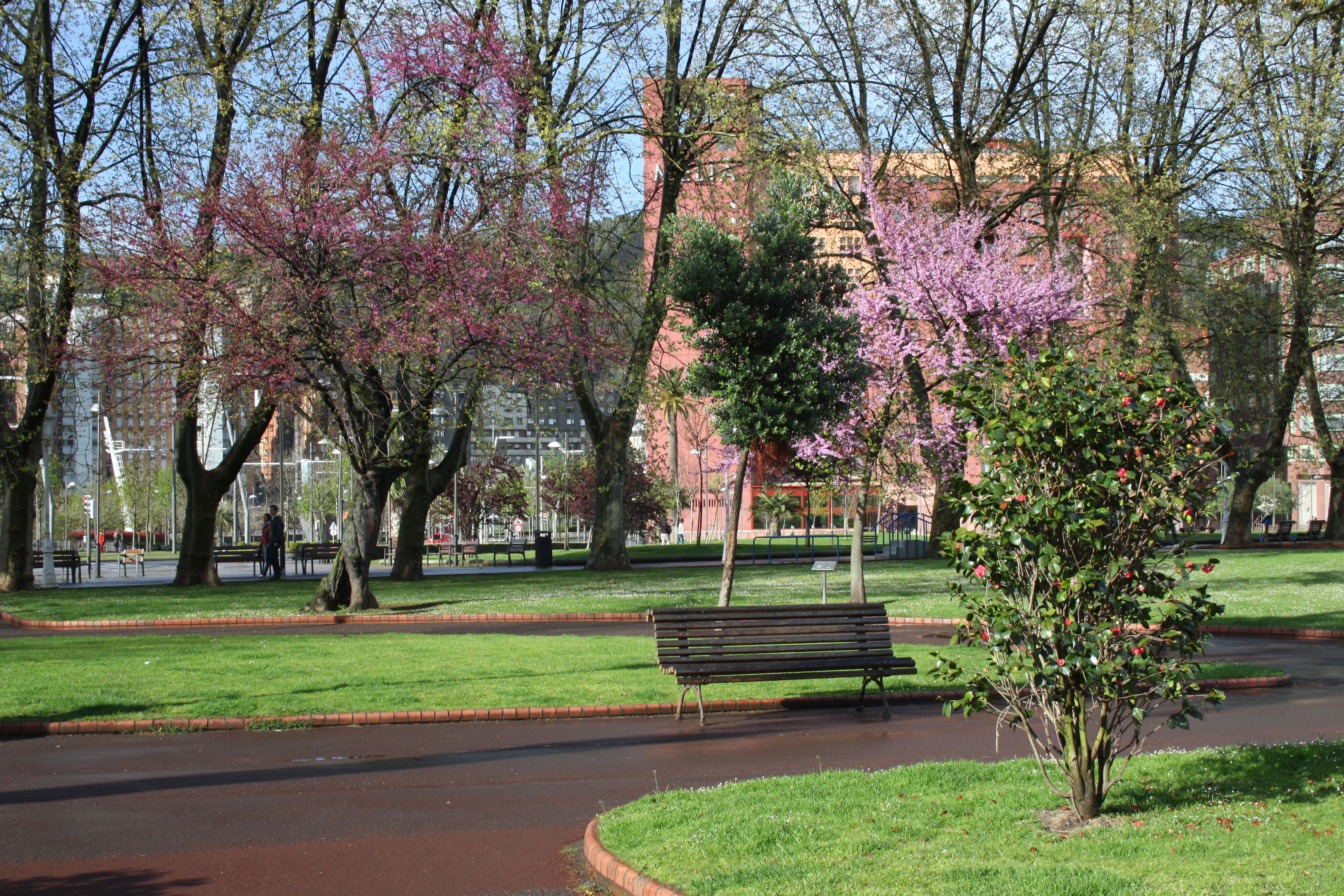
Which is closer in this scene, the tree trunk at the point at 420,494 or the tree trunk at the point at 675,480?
the tree trunk at the point at 420,494

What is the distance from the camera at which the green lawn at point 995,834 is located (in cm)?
465

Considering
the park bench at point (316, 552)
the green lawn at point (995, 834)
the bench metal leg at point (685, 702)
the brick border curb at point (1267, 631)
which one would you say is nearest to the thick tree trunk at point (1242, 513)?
the brick border curb at point (1267, 631)

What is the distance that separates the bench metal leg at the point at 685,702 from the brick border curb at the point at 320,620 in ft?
26.0

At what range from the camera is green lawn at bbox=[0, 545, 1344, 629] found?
723 inches

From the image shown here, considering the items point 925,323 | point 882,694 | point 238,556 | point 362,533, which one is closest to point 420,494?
point 362,533

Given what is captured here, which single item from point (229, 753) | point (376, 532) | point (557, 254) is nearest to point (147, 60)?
point (557, 254)

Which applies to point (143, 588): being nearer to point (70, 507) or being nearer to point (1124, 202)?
point (1124, 202)

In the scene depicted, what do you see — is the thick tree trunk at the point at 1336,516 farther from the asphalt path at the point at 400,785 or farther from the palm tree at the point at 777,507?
the asphalt path at the point at 400,785

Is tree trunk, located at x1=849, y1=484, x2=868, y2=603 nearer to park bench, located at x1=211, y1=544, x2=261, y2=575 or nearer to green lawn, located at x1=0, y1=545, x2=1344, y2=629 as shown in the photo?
green lawn, located at x1=0, y1=545, x2=1344, y2=629

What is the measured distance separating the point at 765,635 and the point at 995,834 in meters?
4.63

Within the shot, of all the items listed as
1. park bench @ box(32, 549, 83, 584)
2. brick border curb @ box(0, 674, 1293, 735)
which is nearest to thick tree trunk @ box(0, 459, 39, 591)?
park bench @ box(32, 549, 83, 584)

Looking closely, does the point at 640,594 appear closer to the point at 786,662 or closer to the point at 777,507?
the point at 786,662

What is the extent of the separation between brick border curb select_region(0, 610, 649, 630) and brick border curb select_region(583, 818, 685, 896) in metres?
12.3

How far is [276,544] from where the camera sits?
31.1 m
